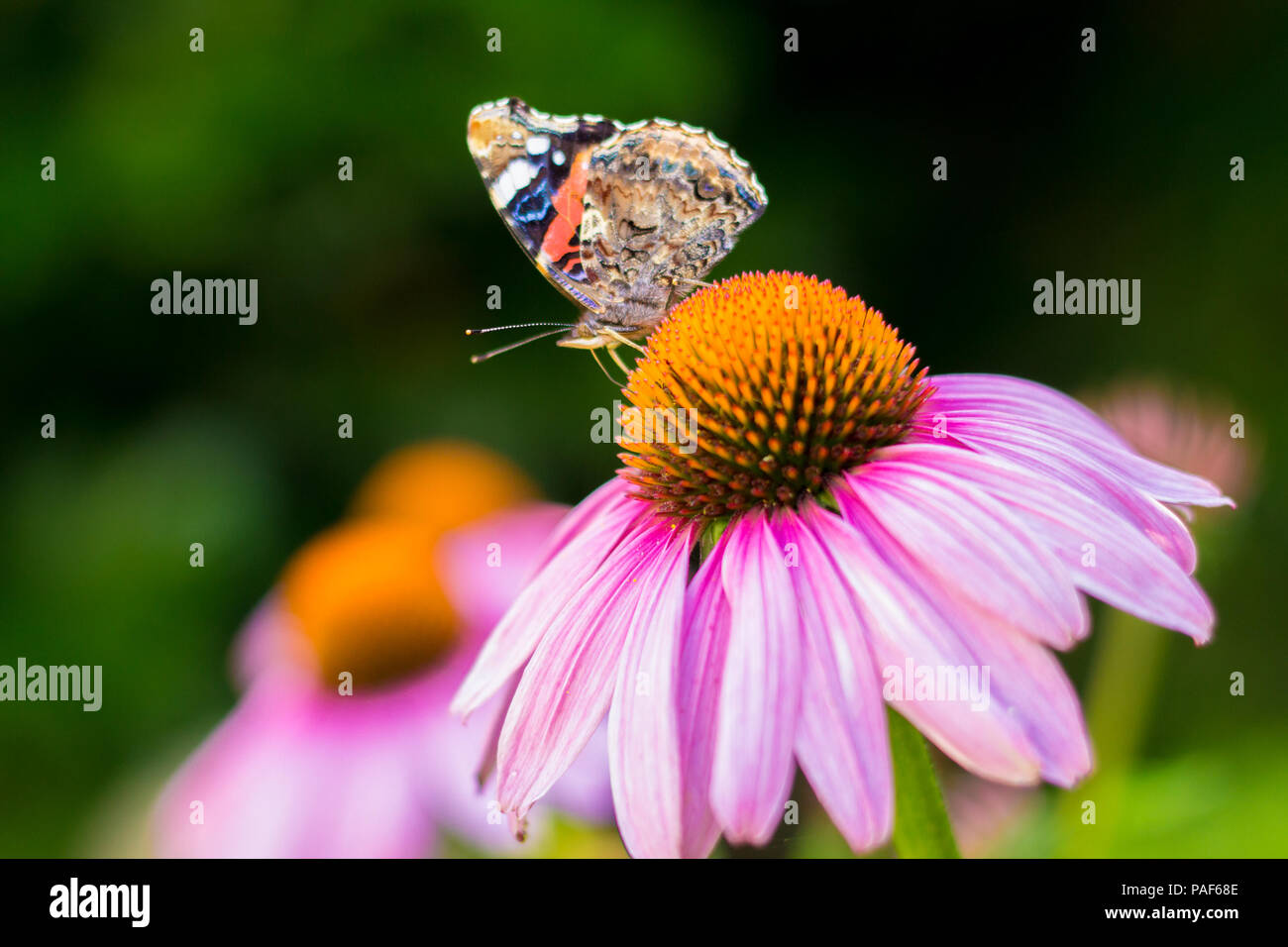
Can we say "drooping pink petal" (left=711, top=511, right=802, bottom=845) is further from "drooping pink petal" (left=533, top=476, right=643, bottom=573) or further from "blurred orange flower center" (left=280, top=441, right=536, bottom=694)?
"blurred orange flower center" (left=280, top=441, right=536, bottom=694)

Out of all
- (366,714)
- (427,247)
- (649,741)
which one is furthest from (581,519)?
(427,247)

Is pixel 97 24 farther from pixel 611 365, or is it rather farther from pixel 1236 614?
pixel 1236 614

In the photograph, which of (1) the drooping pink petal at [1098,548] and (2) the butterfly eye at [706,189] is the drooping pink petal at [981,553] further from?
(2) the butterfly eye at [706,189]

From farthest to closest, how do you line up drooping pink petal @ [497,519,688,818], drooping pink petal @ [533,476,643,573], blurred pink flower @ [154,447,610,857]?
blurred pink flower @ [154,447,610,857] < drooping pink petal @ [533,476,643,573] < drooping pink petal @ [497,519,688,818]

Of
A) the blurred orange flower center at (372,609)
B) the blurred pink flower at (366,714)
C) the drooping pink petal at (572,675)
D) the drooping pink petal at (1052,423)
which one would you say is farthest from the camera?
the blurred orange flower center at (372,609)

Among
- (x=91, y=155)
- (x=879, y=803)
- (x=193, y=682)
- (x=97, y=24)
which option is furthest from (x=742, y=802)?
(x=97, y=24)

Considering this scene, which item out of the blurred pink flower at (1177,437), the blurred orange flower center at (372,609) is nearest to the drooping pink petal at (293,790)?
the blurred orange flower center at (372,609)

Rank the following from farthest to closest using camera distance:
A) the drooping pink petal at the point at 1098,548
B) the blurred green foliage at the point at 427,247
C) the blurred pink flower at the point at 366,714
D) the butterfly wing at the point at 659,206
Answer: the blurred green foliage at the point at 427,247 → the blurred pink flower at the point at 366,714 → the butterfly wing at the point at 659,206 → the drooping pink petal at the point at 1098,548

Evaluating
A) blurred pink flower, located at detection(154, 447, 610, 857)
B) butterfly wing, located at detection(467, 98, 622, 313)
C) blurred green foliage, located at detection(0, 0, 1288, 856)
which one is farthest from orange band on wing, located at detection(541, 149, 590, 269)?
blurred green foliage, located at detection(0, 0, 1288, 856)
